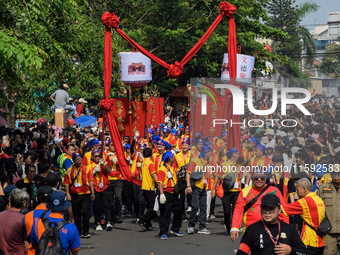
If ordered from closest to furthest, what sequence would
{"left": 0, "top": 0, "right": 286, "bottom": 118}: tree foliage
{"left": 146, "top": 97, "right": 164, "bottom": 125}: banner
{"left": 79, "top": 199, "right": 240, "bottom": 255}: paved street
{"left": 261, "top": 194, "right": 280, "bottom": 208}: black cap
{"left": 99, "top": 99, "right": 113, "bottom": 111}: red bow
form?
{"left": 261, "top": 194, "right": 280, "bottom": 208}: black cap < {"left": 79, "top": 199, "right": 240, "bottom": 255}: paved street < {"left": 0, "top": 0, "right": 286, "bottom": 118}: tree foliage < {"left": 99, "top": 99, "right": 113, "bottom": 111}: red bow < {"left": 146, "top": 97, "right": 164, "bottom": 125}: banner

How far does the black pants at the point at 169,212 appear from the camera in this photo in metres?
10.5

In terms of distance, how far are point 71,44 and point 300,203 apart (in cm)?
610

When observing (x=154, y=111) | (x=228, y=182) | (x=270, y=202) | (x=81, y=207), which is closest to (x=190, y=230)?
(x=228, y=182)

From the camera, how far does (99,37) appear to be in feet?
48.8

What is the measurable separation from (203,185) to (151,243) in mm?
1919

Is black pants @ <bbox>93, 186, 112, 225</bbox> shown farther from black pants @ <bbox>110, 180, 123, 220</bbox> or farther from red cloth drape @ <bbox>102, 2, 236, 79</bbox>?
red cloth drape @ <bbox>102, 2, 236, 79</bbox>

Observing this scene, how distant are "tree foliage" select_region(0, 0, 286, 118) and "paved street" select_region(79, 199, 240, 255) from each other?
350 centimetres

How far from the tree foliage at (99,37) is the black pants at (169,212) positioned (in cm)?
372

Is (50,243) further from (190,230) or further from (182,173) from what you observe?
(182,173)

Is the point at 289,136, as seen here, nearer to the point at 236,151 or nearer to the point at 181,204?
the point at 236,151

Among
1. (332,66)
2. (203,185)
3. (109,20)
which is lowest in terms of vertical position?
(203,185)

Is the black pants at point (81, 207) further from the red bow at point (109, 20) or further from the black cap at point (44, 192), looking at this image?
the black cap at point (44, 192)

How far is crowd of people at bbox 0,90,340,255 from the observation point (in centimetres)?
533

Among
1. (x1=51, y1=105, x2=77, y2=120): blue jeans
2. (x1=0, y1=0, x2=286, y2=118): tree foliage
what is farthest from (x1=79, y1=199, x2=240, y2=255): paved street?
(x1=51, y1=105, x2=77, y2=120): blue jeans
